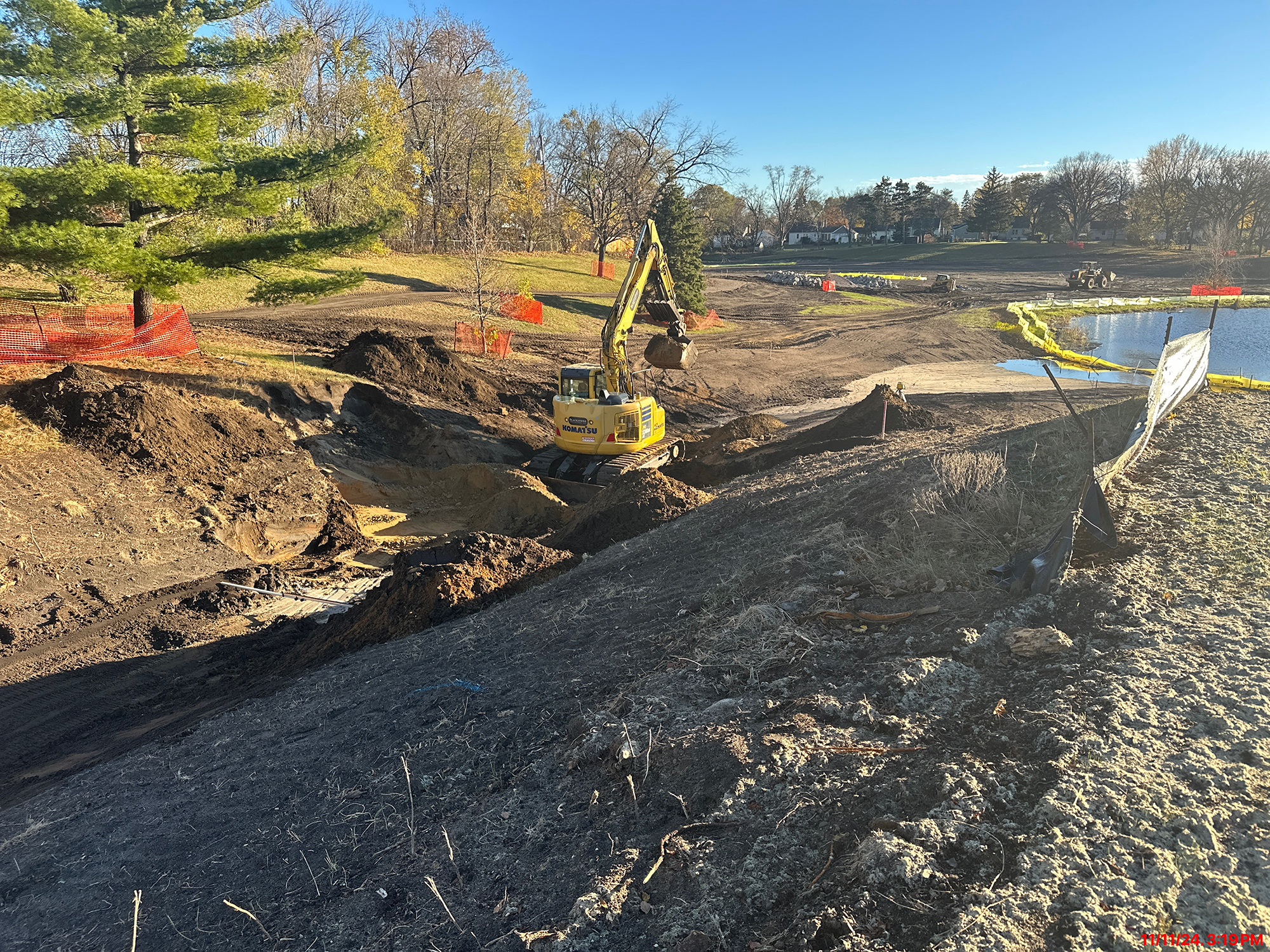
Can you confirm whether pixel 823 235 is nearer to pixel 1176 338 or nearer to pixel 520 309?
pixel 520 309

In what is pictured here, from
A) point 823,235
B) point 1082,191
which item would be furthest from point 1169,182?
point 823,235

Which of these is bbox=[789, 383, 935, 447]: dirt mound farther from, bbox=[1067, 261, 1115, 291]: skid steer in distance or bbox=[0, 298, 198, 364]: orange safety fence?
bbox=[1067, 261, 1115, 291]: skid steer in distance

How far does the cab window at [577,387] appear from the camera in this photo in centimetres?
1698

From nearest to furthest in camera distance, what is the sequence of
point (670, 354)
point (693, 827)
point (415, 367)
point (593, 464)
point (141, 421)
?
1. point (693, 827)
2. point (141, 421)
3. point (593, 464)
4. point (670, 354)
5. point (415, 367)

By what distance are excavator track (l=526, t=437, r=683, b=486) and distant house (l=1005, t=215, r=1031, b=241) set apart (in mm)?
104968

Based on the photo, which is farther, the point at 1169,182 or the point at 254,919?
the point at 1169,182

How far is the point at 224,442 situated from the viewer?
15938 mm

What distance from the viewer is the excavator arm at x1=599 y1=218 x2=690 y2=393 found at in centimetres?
1688

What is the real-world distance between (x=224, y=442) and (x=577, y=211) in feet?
179

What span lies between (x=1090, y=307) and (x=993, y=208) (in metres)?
58.8

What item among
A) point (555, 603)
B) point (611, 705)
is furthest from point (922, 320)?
point (611, 705)

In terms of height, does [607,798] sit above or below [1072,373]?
below

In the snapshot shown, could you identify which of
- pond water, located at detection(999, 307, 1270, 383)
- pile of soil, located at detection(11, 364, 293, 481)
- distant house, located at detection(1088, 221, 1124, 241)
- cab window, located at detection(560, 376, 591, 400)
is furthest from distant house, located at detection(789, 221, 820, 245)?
pile of soil, located at detection(11, 364, 293, 481)

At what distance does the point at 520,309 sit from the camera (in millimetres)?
35312
